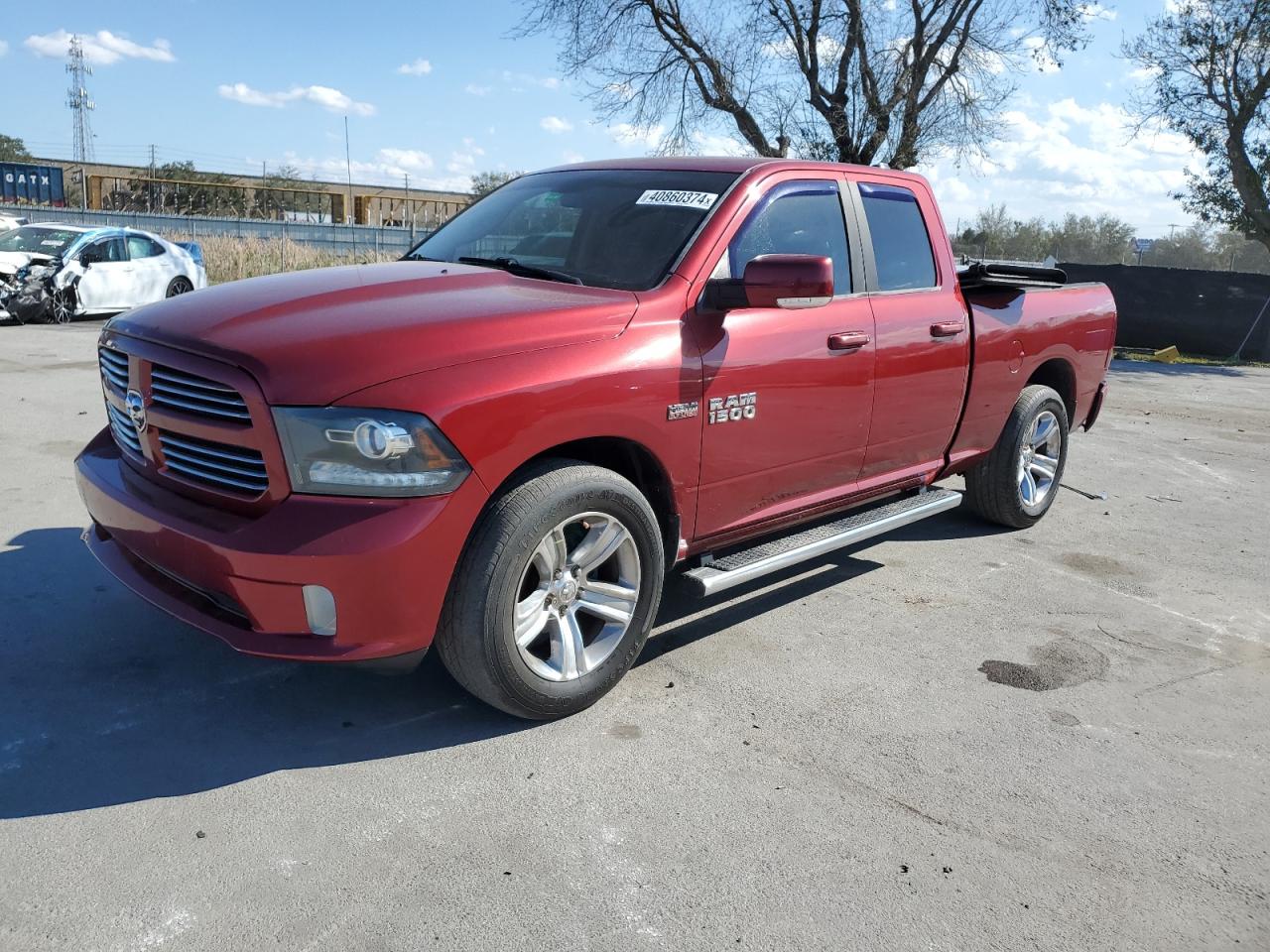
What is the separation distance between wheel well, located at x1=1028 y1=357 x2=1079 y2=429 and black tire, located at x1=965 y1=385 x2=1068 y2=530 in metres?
0.16

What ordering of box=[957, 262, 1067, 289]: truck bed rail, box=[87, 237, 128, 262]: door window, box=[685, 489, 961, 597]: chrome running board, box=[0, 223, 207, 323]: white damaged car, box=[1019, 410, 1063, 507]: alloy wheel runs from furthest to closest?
box=[87, 237, 128, 262]: door window < box=[0, 223, 207, 323]: white damaged car < box=[1019, 410, 1063, 507]: alloy wheel < box=[957, 262, 1067, 289]: truck bed rail < box=[685, 489, 961, 597]: chrome running board

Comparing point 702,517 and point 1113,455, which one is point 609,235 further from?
point 1113,455

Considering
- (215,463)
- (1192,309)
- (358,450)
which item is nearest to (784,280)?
(358,450)

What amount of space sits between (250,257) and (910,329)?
19.7 meters

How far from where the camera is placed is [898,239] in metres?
5.04

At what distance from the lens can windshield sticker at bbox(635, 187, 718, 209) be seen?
4148 millimetres

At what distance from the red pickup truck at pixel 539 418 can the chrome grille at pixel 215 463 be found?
0.01 m

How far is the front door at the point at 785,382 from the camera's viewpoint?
3.92 m

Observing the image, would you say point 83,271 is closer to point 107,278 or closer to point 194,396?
point 107,278

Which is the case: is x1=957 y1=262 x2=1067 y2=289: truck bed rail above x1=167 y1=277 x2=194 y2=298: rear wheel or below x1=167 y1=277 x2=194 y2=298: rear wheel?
above

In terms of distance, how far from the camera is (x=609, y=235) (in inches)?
165

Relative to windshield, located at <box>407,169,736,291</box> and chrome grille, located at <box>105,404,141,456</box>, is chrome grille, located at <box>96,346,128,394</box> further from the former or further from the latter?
windshield, located at <box>407,169,736,291</box>

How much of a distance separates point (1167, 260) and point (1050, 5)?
2820cm

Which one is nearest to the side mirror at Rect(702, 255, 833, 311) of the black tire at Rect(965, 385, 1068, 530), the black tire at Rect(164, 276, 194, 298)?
the black tire at Rect(965, 385, 1068, 530)
